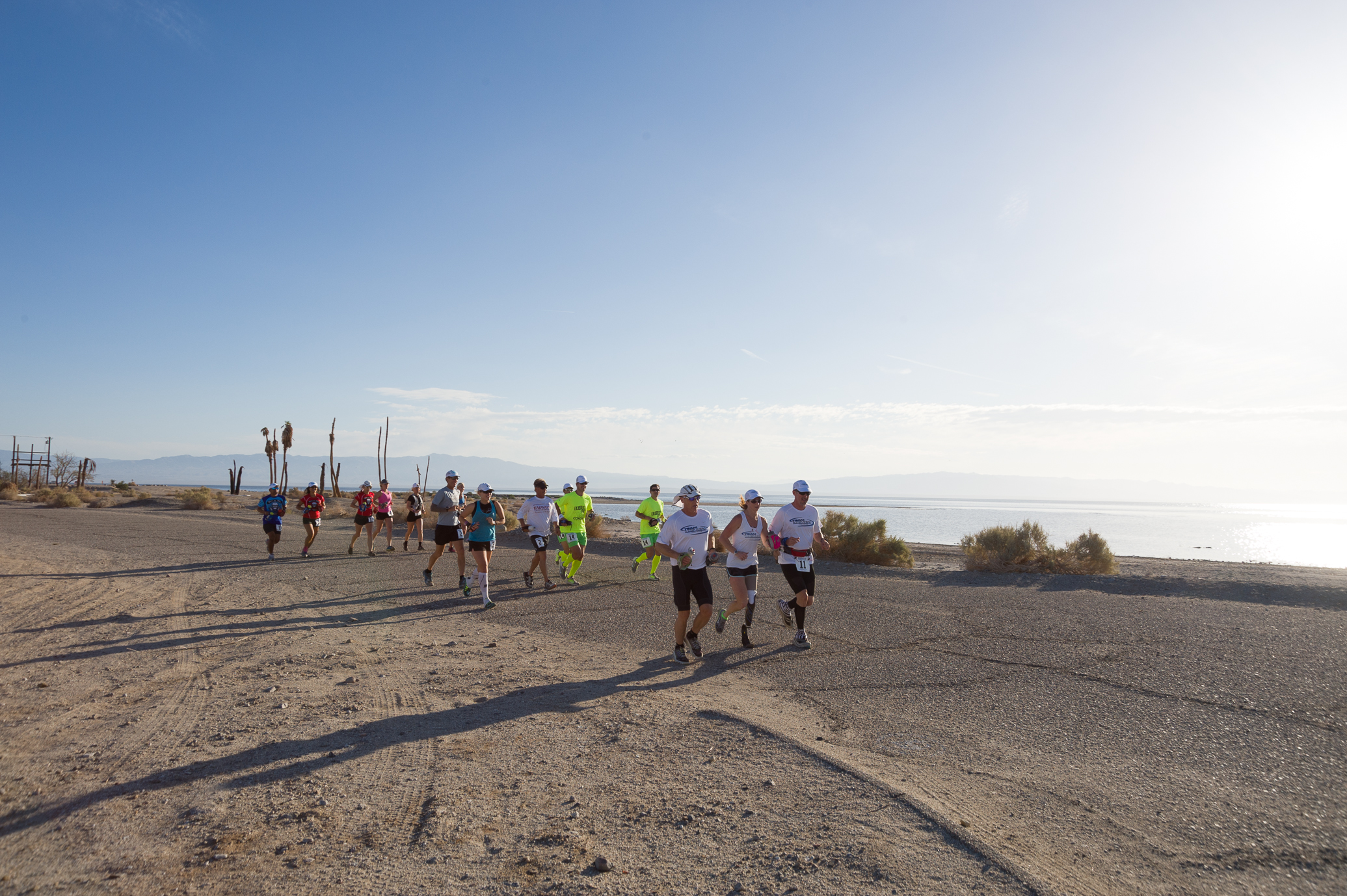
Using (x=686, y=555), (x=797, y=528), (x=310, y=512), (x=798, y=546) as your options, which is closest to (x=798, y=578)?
(x=798, y=546)

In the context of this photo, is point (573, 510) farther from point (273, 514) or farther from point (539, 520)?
point (273, 514)

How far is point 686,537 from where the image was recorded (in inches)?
298

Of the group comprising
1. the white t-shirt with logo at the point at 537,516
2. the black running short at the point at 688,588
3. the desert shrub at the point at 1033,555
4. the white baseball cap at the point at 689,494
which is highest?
the white baseball cap at the point at 689,494

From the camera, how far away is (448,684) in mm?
6457

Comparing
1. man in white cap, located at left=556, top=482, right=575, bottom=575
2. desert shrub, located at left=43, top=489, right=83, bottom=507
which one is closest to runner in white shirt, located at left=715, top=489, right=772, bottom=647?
man in white cap, located at left=556, top=482, right=575, bottom=575

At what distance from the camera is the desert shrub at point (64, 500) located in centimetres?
3900

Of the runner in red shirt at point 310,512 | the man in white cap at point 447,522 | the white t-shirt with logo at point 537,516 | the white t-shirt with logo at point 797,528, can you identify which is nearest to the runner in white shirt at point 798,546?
the white t-shirt with logo at point 797,528

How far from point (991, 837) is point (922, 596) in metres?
9.60

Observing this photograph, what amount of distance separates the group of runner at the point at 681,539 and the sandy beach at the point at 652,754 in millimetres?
501

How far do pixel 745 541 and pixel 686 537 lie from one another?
3.35ft

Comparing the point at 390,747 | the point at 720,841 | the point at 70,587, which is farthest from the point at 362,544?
the point at 720,841

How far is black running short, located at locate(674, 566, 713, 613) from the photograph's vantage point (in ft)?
24.9

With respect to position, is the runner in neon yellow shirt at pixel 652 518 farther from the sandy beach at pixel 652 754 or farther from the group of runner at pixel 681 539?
the sandy beach at pixel 652 754

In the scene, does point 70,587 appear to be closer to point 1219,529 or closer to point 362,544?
point 362,544
